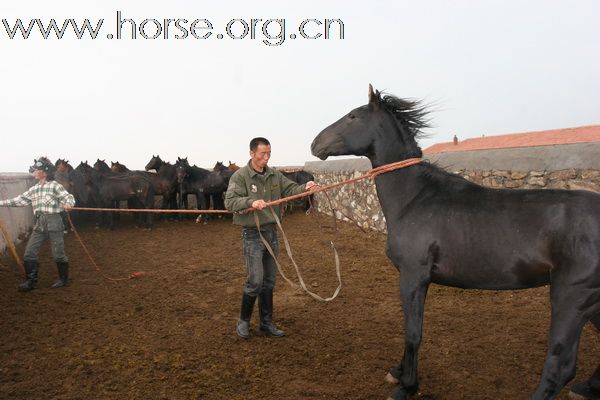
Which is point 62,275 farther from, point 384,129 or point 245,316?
point 384,129

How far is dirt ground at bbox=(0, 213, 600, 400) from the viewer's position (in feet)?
11.2

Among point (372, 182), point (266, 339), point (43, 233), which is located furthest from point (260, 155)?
point (372, 182)

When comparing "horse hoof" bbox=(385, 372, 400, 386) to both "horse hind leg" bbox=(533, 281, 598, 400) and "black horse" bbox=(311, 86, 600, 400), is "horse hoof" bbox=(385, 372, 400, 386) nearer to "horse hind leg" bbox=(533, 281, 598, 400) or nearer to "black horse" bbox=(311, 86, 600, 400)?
"black horse" bbox=(311, 86, 600, 400)

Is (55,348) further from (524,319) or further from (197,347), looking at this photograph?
(524,319)

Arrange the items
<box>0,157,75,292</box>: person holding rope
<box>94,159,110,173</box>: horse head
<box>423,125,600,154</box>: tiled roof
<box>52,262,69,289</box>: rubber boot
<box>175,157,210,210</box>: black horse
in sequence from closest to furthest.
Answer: <box>0,157,75,292</box>: person holding rope, <box>52,262,69,289</box>: rubber boot, <box>94,159,110,173</box>: horse head, <box>175,157,210,210</box>: black horse, <box>423,125,600,154</box>: tiled roof

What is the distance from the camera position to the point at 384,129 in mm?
3506

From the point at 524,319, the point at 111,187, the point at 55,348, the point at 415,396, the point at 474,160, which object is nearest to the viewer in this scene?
the point at 415,396

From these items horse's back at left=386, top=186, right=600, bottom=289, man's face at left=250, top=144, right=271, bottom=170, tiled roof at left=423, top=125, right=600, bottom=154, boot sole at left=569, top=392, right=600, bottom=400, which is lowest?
boot sole at left=569, top=392, right=600, bottom=400

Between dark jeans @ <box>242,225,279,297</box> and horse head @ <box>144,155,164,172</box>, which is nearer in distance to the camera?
dark jeans @ <box>242,225,279,297</box>

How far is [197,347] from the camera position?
4215 millimetres

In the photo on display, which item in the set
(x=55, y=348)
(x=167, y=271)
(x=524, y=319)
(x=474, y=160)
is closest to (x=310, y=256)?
(x=167, y=271)

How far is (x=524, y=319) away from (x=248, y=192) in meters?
3.59

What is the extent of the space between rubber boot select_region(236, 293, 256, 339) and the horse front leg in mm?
1795

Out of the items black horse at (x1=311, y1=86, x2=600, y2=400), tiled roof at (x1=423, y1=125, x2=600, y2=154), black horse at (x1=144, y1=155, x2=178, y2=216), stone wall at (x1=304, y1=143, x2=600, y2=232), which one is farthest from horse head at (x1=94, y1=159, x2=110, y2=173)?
tiled roof at (x1=423, y1=125, x2=600, y2=154)
